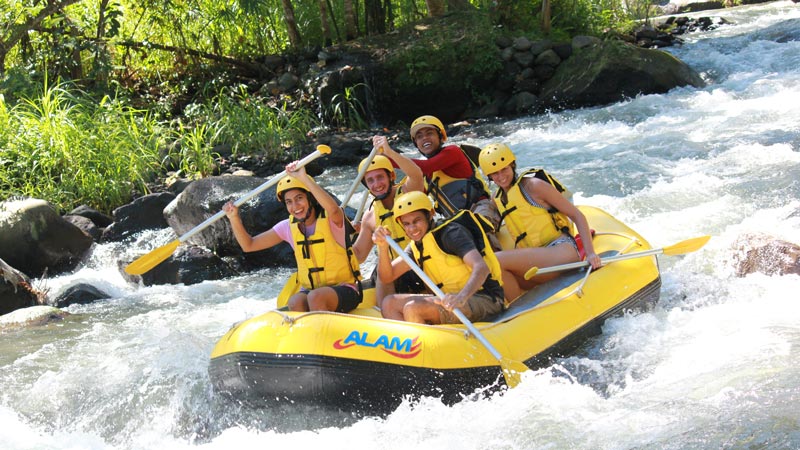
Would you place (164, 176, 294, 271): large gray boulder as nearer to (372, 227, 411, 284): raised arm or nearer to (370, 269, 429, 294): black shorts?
(370, 269, 429, 294): black shorts

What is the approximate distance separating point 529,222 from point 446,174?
62cm

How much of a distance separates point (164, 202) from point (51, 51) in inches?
161

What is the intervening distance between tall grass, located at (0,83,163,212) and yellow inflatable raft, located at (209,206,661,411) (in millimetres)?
4537

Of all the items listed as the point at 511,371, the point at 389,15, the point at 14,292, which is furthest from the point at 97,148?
the point at 389,15

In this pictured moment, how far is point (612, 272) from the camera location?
4746 millimetres

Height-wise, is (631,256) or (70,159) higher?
(70,159)

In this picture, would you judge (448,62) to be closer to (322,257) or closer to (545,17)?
(545,17)

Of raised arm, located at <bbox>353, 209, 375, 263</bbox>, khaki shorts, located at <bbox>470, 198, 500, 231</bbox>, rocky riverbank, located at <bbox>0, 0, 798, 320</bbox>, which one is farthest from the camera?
rocky riverbank, located at <bbox>0, 0, 798, 320</bbox>

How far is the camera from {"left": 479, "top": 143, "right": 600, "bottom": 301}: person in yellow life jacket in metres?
4.71

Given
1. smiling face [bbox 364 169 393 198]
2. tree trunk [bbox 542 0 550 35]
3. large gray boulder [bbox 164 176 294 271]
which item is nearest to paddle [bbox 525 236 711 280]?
smiling face [bbox 364 169 393 198]

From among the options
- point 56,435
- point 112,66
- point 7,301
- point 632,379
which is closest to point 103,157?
point 7,301

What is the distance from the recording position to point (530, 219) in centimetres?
484

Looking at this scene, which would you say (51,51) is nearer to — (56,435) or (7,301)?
(7,301)

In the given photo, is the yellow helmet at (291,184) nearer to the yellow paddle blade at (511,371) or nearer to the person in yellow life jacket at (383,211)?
the person in yellow life jacket at (383,211)
